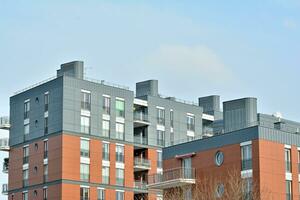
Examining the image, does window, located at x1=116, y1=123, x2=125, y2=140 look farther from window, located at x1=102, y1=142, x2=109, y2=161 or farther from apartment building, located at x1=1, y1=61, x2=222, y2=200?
window, located at x1=102, y1=142, x2=109, y2=161

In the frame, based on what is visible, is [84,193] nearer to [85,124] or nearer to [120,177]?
[120,177]

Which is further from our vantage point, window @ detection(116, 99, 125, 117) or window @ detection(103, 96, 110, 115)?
window @ detection(116, 99, 125, 117)

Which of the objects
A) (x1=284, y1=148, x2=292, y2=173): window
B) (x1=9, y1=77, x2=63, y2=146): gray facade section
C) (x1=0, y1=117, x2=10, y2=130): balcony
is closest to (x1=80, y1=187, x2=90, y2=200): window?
(x1=9, y1=77, x2=63, y2=146): gray facade section

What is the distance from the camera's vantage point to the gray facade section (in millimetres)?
89569

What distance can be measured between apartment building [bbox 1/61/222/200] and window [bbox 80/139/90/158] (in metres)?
0.13

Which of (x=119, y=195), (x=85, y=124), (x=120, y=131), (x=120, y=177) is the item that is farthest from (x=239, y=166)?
→ (x=120, y=131)

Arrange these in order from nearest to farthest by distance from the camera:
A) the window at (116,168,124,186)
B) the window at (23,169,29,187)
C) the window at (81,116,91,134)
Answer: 1. the window at (81,116,91,134)
2. the window at (116,168,124,186)
3. the window at (23,169,29,187)

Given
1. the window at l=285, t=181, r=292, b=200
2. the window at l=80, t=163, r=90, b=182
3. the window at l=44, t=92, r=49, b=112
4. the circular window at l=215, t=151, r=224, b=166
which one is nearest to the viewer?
the window at l=285, t=181, r=292, b=200

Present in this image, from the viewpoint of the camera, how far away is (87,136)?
90562 mm

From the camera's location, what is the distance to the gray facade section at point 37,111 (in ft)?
294

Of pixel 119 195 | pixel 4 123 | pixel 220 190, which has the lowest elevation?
pixel 220 190

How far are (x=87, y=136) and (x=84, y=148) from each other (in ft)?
5.04

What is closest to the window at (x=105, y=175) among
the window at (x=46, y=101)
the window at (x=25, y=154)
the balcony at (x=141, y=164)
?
the balcony at (x=141, y=164)

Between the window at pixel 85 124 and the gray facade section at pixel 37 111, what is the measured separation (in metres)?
2.94
